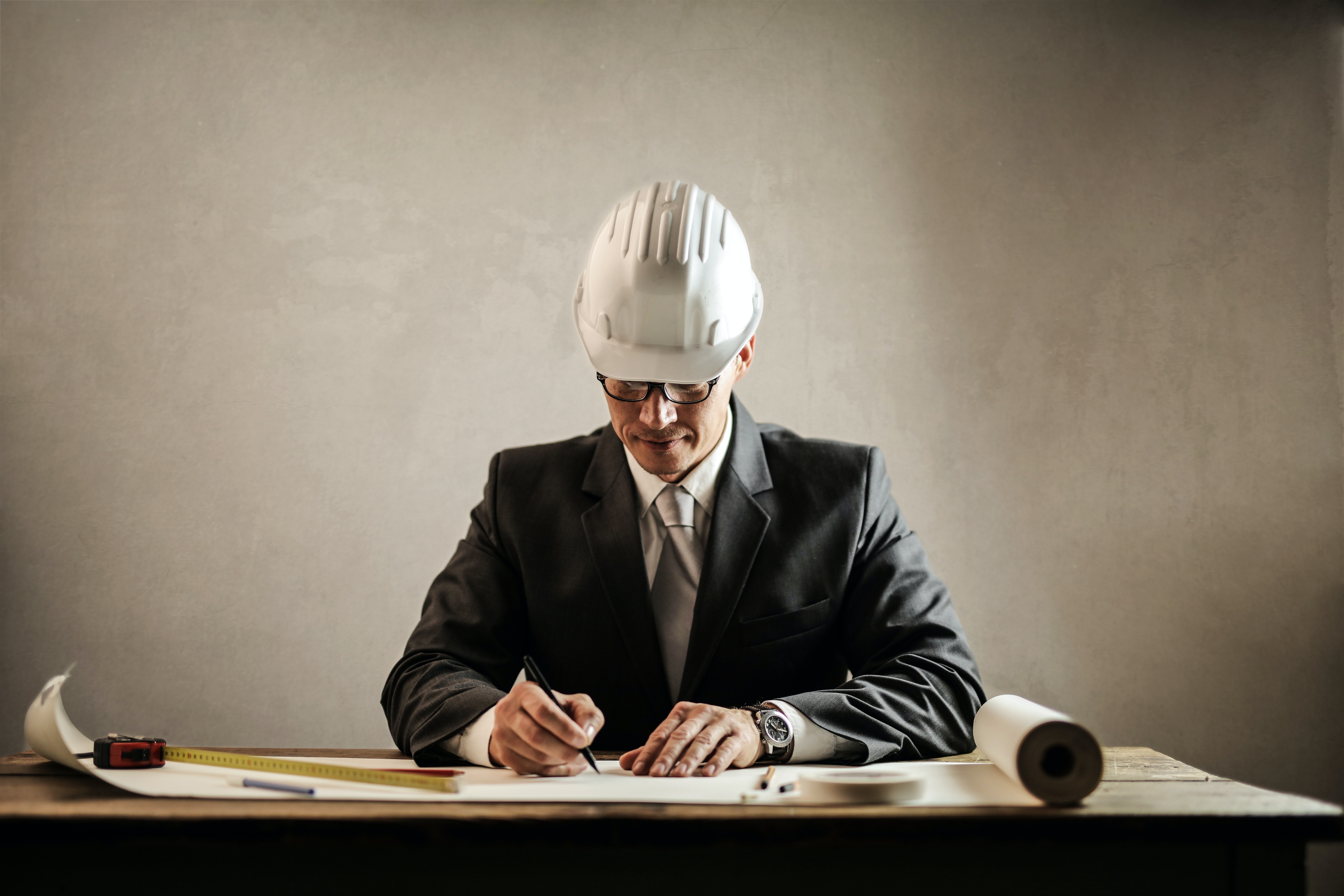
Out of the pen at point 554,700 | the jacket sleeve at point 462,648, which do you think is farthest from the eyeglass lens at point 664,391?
the pen at point 554,700

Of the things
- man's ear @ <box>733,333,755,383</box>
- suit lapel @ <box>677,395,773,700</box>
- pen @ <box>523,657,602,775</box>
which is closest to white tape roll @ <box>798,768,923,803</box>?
pen @ <box>523,657,602,775</box>

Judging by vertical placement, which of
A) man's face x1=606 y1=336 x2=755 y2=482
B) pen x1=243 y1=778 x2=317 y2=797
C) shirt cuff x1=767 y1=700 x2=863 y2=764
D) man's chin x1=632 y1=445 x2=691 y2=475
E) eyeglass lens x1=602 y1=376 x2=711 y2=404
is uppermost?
eyeglass lens x1=602 y1=376 x2=711 y2=404

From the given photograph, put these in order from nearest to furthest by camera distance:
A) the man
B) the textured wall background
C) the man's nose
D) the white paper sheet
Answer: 1. the white paper sheet
2. the man
3. the man's nose
4. the textured wall background

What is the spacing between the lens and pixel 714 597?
179 cm

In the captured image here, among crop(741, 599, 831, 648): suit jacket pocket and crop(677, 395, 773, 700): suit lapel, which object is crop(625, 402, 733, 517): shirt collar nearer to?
crop(677, 395, 773, 700): suit lapel

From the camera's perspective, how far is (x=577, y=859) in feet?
3.15

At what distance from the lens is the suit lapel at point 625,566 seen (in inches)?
70.2

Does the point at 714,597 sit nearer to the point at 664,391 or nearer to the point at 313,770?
the point at 664,391

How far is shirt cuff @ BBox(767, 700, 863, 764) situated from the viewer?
4.67 feet

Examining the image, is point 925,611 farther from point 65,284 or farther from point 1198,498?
point 65,284

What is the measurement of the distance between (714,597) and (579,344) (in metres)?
1.48

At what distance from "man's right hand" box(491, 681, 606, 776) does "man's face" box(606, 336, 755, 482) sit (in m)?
0.55

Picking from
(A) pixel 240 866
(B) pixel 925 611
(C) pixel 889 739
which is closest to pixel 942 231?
(B) pixel 925 611

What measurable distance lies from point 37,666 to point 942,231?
321cm
